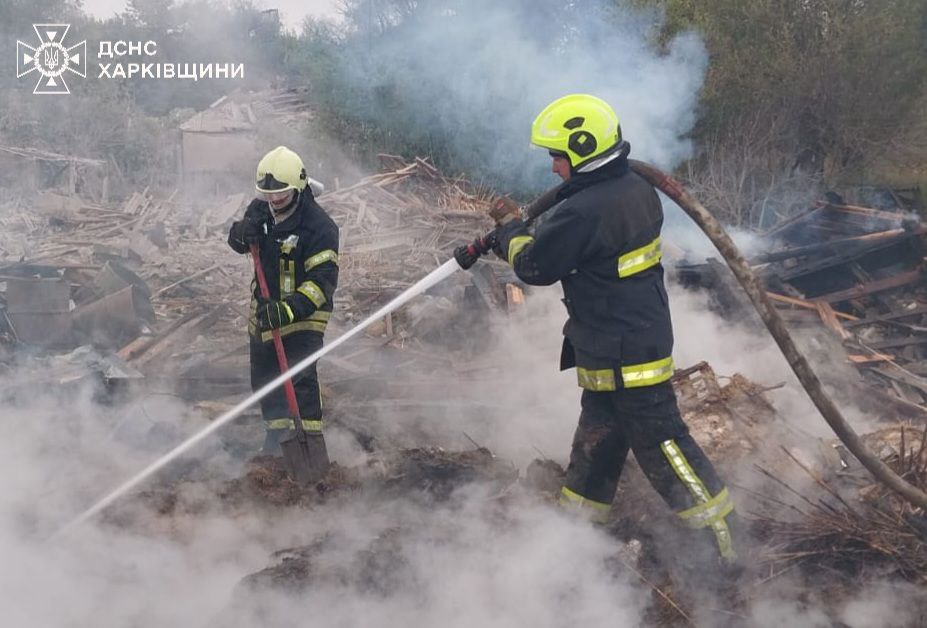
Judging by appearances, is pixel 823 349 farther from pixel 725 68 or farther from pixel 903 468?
pixel 725 68

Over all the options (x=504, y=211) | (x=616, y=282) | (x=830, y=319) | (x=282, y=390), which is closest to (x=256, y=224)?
(x=282, y=390)

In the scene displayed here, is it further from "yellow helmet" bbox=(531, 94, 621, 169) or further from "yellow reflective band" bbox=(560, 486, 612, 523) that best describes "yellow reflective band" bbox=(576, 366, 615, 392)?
"yellow helmet" bbox=(531, 94, 621, 169)

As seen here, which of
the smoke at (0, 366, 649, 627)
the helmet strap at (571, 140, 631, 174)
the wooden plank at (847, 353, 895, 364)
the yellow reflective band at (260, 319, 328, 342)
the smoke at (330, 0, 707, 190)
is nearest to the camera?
the smoke at (0, 366, 649, 627)

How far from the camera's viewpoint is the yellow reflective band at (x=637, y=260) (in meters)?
3.54

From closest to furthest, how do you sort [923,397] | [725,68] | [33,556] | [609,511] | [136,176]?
1. [33,556]
2. [609,511]
3. [923,397]
4. [725,68]
5. [136,176]

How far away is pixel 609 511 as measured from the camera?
4.13m

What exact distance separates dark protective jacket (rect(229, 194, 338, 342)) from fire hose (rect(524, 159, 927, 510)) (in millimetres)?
1456

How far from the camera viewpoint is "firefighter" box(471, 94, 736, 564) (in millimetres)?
3441

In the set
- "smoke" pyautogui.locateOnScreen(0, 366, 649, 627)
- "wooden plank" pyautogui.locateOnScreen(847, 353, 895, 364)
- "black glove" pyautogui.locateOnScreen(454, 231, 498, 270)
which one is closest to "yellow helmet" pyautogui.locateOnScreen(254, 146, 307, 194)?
"black glove" pyautogui.locateOnScreen(454, 231, 498, 270)

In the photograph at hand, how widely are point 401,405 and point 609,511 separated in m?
2.32

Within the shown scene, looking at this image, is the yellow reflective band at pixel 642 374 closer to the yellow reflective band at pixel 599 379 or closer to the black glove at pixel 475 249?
the yellow reflective band at pixel 599 379

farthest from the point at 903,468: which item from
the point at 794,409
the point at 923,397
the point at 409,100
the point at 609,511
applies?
the point at 409,100

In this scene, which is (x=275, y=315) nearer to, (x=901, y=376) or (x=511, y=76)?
(x=901, y=376)

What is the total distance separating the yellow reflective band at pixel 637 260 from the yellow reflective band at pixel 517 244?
42 centimetres
